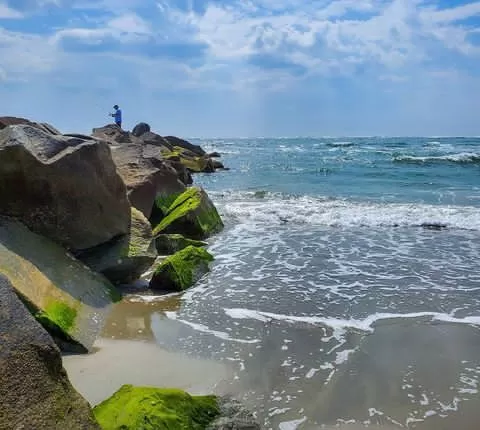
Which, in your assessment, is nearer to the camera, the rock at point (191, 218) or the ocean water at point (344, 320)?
the ocean water at point (344, 320)

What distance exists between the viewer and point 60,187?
21.8ft

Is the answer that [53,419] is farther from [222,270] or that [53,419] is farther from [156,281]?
[222,270]

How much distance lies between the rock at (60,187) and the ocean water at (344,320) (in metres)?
1.50

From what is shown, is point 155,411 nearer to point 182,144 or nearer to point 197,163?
point 197,163

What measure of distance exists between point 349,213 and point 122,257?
27.3 ft

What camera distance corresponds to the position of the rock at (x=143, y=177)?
10.1 m

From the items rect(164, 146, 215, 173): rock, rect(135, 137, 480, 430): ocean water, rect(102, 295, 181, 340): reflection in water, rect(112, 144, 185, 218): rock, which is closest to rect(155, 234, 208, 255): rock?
rect(135, 137, 480, 430): ocean water

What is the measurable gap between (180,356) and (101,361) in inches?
28.8

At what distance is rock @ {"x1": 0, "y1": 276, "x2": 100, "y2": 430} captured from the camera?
242 centimetres

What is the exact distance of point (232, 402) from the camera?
3.66 meters

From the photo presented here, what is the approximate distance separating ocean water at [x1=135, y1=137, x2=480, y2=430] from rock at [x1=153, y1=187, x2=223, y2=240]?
0.42 m

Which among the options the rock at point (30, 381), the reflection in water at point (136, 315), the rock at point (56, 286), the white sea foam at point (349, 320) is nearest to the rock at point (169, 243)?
the reflection in water at point (136, 315)

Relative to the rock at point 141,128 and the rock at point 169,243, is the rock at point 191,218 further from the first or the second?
the rock at point 141,128

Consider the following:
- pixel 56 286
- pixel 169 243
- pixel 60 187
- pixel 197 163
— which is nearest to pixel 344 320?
pixel 56 286
